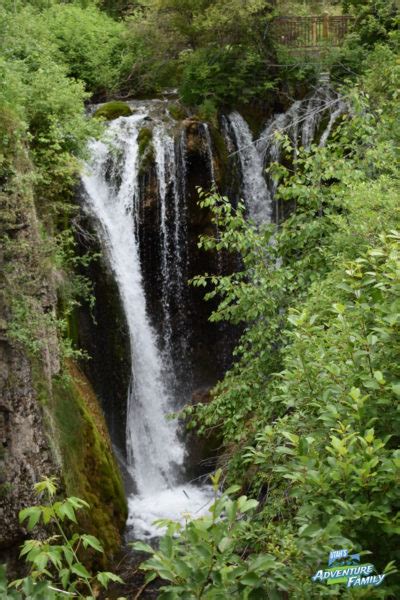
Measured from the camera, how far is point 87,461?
8508 mm

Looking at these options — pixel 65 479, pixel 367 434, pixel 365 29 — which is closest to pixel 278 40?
pixel 365 29

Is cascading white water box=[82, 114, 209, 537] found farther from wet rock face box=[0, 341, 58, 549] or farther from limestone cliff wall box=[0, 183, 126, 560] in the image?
wet rock face box=[0, 341, 58, 549]

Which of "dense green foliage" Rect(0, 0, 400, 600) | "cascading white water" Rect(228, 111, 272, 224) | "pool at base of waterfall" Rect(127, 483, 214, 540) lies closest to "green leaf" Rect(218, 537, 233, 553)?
"dense green foliage" Rect(0, 0, 400, 600)

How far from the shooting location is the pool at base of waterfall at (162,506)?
9117 millimetres

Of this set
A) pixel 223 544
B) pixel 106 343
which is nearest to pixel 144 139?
pixel 106 343

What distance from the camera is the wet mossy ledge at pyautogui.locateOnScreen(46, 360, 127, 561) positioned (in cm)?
787

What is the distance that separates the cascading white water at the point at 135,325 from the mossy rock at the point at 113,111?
322mm

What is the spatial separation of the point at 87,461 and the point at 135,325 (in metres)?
3.82

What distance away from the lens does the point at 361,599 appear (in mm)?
2203

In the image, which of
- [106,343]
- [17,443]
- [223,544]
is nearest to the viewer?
[223,544]

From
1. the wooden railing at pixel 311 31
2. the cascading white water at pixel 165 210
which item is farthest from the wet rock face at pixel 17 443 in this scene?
the wooden railing at pixel 311 31

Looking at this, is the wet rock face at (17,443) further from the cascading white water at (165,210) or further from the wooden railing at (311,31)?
→ the wooden railing at (311,31)

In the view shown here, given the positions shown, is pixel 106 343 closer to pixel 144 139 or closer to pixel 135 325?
pixel 135 325

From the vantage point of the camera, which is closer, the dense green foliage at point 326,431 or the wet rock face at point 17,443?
the dense green foliage at point 326,431
